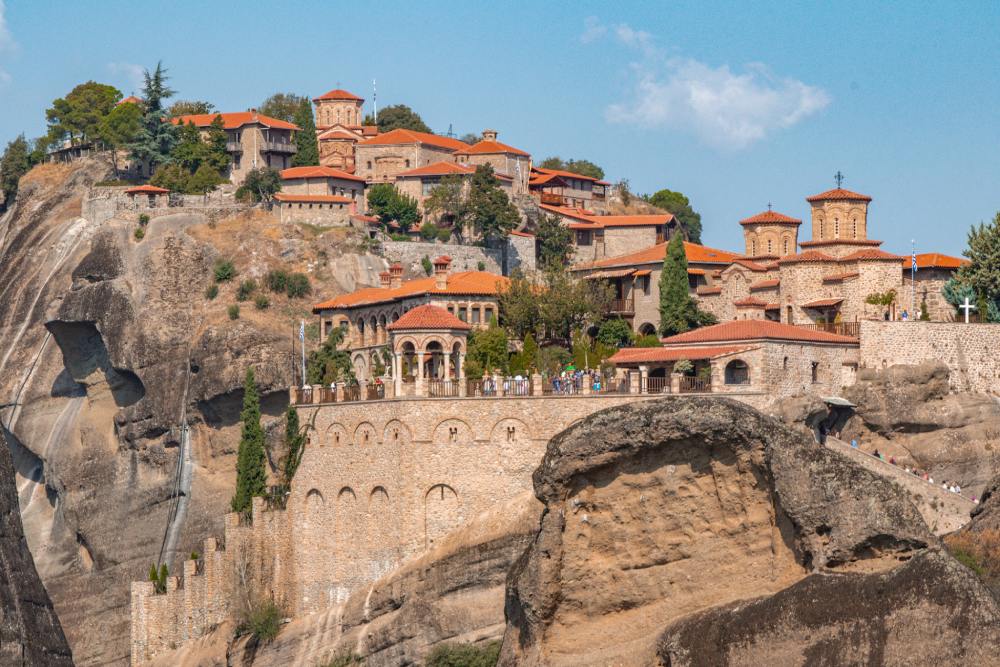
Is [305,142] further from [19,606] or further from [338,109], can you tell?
[19,606]

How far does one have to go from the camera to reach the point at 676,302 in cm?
6712

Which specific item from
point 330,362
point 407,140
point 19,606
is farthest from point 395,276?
point 19,606

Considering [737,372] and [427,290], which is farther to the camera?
[427,290]

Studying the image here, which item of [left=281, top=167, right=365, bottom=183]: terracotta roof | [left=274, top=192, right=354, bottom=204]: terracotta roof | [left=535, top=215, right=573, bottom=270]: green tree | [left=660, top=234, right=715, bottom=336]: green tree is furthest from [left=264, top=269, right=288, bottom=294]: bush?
[left=660, top=234, right=715, bottom=336]: green tree

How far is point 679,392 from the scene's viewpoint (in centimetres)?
5312

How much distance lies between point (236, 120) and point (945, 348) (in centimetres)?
4952

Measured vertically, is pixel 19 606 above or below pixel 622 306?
below

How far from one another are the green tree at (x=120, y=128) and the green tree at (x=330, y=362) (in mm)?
27874

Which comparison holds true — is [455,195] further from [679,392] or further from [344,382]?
[679,392]

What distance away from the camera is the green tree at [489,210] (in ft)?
269

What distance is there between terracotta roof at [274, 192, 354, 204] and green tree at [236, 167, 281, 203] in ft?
8.81

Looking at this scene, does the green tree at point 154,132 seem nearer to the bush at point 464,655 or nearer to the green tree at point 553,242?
the green tree at point 553,242

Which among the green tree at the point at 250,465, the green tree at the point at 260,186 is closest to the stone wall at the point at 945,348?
the green tree at the point at 250,465

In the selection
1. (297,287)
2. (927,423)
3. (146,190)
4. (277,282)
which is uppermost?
(146,190)
